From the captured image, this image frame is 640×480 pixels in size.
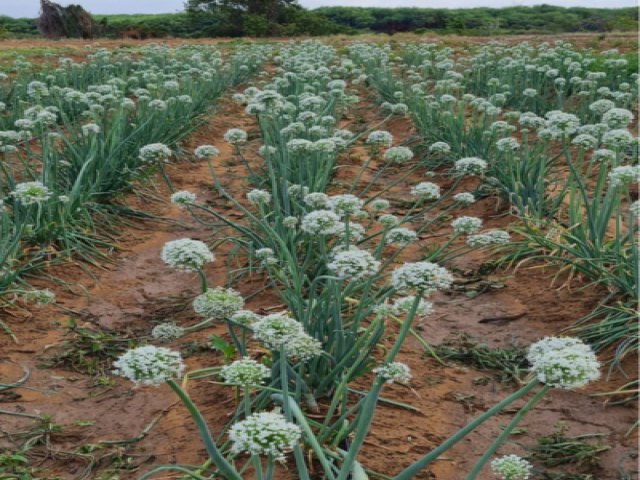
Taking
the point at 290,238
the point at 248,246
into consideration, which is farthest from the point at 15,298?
the point at 290,238

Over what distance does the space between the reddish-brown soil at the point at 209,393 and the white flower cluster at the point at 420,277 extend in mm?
1035

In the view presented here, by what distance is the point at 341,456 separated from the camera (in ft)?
8.65

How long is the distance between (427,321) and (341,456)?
1.88 metres

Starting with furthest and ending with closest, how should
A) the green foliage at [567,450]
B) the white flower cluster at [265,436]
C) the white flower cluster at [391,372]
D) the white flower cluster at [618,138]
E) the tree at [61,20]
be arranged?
the tree at [61,20]
the white flower cluster at [618,138]
the green foliage at [567,450]
the white flower cluster at [391,372]
the white flower cluster at [265,436]

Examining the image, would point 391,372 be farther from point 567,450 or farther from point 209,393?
point 209,393

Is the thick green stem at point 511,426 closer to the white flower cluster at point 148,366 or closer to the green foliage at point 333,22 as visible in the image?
the white flower cluster at point 148,366

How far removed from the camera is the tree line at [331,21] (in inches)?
1352

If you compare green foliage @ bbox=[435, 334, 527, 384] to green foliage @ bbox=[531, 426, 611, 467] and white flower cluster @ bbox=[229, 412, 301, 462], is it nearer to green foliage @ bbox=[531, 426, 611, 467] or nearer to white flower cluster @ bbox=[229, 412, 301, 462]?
Result: green foliage @ bbox=[531, 426, 611, 467]

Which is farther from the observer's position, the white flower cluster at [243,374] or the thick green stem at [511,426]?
the white flower cluster at [243,374]

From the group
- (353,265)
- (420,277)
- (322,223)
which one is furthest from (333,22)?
(420,277)

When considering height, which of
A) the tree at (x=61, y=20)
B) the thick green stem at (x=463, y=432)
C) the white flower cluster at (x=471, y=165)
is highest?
the tree at (x=61, y=20)

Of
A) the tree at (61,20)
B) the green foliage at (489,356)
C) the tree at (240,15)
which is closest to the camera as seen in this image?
the green foliage at (489,356)

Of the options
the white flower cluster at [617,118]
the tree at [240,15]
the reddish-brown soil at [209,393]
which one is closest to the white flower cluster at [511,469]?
the reddish-brown soil at [209,393]

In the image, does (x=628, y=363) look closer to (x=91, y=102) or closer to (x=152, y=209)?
(x=152, y=209)
